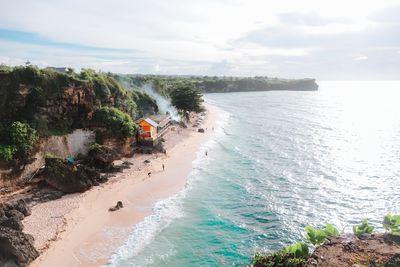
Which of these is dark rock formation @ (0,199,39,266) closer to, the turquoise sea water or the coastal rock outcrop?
the turquoise sea water

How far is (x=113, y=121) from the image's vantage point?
37.1 meters

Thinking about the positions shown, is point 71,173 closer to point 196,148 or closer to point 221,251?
point 221,251

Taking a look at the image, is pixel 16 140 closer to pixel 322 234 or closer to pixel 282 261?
pixel 282 261

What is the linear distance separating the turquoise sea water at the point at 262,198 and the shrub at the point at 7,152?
55.9 feet

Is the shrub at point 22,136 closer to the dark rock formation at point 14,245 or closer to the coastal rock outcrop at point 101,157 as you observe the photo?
the coastal rock outcrop at point 101,157

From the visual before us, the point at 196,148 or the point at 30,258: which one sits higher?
the point at 196,148

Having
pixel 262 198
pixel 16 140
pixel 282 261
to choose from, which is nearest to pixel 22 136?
pixel 16 140

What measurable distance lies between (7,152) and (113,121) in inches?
546

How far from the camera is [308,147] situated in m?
51.8

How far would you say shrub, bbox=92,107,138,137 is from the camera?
3666 cm

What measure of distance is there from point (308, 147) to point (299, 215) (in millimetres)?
28588

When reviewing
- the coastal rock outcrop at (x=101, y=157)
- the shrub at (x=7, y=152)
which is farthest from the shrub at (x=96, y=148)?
the shrub at (x=7, y=152)

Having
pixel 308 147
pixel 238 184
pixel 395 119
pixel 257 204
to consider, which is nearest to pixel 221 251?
pixel 257 204

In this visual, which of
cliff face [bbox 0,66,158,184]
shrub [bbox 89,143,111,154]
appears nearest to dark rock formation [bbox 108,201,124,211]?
shrub [bbox 89,143,111,154]
